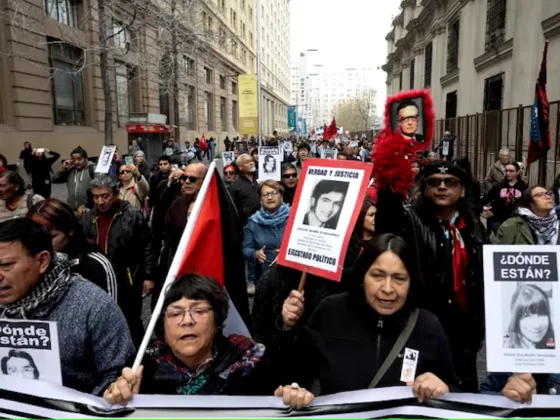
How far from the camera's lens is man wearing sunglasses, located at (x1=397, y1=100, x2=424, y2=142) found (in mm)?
3324

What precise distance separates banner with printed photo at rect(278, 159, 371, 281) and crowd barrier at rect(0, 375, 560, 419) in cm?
61

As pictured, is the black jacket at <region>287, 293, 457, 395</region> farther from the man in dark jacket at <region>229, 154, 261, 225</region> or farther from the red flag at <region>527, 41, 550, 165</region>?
the red flag at <region>527, 41, 550, 165</region>

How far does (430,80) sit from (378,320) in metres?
30.2

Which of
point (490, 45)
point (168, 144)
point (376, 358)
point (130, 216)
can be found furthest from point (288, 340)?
point (168, 144)

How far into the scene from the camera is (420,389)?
169cm

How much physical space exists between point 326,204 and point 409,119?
1366 mm

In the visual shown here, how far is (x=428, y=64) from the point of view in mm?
30562

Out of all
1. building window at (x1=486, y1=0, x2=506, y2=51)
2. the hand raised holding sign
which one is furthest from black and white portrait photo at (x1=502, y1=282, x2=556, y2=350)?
building window at (x1=486, y1=0, x2=506, y2=51)

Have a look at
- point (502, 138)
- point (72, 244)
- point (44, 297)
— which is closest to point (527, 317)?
point (44, 297)

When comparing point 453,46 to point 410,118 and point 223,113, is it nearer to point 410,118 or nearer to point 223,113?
point 410,118

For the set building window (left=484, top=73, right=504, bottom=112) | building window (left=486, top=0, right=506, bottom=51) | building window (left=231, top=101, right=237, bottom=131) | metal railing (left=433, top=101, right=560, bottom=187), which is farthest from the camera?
building window (left=231, top=101, right=237, bottom=131)

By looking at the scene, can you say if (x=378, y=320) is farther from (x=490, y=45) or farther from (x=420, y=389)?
(x=490, y=45)

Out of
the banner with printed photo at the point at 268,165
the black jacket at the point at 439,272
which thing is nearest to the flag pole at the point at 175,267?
the black jacket at the point at 439,272

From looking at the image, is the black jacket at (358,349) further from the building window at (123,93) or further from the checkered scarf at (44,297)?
the building window at (123,93)
